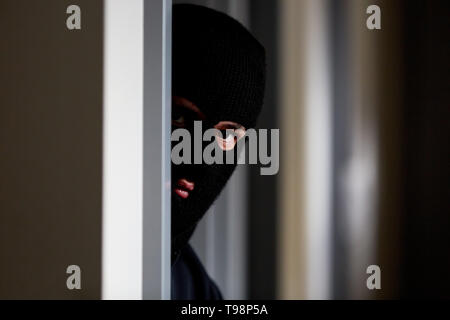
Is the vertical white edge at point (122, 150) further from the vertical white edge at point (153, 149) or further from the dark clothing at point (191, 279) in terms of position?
the dark clothing at point (191, 279)

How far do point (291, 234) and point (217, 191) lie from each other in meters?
0.30

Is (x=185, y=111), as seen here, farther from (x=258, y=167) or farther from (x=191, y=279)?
(x=191, y=279)

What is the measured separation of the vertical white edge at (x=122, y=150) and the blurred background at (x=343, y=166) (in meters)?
0.50

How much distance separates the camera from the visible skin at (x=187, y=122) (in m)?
0.81

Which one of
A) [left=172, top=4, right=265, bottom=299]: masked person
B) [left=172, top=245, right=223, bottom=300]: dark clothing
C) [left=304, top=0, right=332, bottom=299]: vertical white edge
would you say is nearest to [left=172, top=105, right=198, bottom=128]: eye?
[left=172, top=4, right=265, bottom=299]: masked person

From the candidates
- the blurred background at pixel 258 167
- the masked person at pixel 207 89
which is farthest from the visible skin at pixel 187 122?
the blurred background at pixel 258 167

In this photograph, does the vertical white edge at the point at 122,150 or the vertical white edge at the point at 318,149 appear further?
the vertical white edge at the point at 318,149

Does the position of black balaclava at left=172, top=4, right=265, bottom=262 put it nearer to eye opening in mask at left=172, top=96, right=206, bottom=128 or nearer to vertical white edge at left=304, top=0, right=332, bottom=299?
eye opening in mask at left=172, top=96, right=206, bottom=128

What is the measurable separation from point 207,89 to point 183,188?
0.21 m

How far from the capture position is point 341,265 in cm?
95

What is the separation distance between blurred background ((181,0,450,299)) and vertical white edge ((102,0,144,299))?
1.63ft

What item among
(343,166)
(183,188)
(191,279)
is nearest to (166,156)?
(183,188)

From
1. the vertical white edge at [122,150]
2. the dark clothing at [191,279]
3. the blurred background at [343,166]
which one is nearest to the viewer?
the vertical white edge at [122,150]
